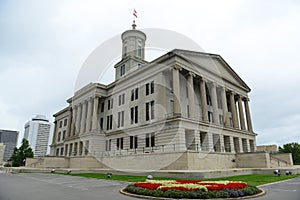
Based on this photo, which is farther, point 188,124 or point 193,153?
point 188,124

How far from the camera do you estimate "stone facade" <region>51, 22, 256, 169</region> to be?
28984 mm

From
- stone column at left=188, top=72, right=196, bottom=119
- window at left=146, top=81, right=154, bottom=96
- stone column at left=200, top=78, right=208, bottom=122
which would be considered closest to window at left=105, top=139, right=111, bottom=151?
window at left=146, top=81, right=154, bottom=96

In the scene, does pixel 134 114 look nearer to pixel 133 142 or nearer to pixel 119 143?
pixel 133 142

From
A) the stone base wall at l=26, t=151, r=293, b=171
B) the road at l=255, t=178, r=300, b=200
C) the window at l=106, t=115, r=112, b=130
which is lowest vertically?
the road at l=255, t=178, r=300, b=200

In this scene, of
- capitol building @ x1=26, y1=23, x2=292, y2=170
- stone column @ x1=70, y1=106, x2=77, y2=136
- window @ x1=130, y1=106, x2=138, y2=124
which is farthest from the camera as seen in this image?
stone column @ x1=70, y1=106, x2=77, y2=136

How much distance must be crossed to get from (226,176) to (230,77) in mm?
24876

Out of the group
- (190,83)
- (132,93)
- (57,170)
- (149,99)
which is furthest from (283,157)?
(57,170)

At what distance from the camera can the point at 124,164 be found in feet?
100

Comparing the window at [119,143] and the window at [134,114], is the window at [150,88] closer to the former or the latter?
the window at [134,114]

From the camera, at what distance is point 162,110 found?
31.8 meters

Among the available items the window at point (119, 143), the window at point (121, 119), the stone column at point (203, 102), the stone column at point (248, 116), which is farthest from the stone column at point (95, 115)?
the stone column at point (248, 116)

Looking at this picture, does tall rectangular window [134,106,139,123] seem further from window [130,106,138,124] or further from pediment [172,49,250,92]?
pediment [172,49,250,92]

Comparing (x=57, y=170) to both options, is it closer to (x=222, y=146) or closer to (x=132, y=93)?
(x=132, y=93)

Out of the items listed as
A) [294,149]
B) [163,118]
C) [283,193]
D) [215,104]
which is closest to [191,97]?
[163,118]
